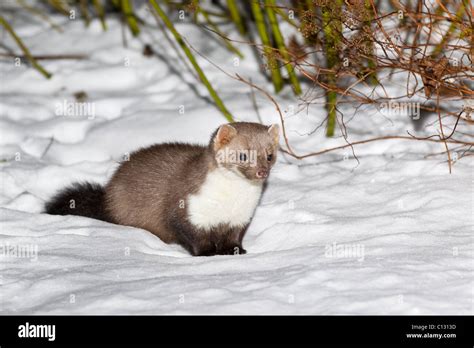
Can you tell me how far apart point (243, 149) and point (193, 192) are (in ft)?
1.30

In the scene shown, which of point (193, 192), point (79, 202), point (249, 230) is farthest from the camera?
point (79, 202)

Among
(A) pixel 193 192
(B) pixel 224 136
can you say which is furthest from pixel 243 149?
(A) pixel 193 192

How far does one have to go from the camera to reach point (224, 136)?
4.55 meters

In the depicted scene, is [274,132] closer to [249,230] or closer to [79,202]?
[249,230]

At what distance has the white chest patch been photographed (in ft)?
15.0

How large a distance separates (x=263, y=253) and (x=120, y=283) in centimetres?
85

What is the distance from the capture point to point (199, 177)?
4648 millimetres

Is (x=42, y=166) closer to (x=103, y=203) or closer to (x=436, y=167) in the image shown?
(x=103, y=203)

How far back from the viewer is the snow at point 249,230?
3576 millimetres

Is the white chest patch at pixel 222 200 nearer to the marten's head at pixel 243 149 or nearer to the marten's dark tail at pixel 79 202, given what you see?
the marten's head at pixel 243 149

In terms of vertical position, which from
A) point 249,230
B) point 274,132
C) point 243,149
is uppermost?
point 274,132

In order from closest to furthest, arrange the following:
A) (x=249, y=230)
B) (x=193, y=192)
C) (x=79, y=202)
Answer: (x=193, y=192) → (x=249, y=230) → (x=79, y=202)

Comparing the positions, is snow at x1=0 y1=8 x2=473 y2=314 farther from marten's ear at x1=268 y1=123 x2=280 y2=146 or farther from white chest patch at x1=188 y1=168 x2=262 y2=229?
marten's ear at x1=268 y1=123 x2=280 y2=146

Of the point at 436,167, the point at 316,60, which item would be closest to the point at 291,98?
the point at 316,60
